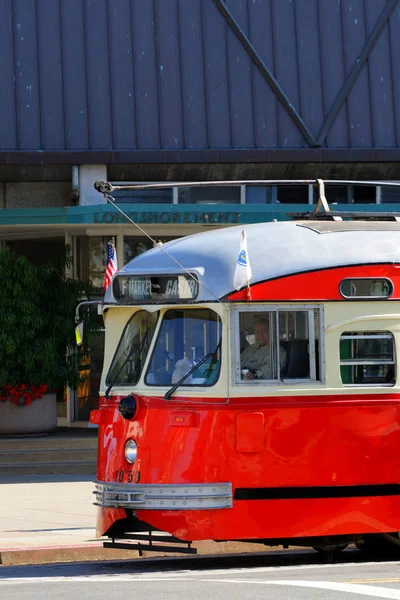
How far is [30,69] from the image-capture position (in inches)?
823

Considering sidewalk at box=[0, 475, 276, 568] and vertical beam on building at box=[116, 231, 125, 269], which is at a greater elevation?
vertical beam on building at box=[116, 231, 125, 269]

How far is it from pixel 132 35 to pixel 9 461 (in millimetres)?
7291

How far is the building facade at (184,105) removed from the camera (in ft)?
68.5

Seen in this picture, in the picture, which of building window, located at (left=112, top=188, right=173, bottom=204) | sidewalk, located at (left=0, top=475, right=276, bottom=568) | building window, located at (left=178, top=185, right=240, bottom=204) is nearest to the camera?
sidewalk, located at (left=0, top=475, right=276, bottom=568)

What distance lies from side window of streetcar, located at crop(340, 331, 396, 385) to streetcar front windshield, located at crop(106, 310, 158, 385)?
Result: 5.58ft

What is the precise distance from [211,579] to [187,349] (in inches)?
79.9

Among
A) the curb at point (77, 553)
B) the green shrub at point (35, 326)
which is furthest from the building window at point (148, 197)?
the curb at point (77, 553)

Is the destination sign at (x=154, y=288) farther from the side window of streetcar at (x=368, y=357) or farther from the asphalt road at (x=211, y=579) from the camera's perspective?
the asphalt road at (x=211, y=579)

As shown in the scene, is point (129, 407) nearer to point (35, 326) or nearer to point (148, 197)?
point (35, 326)

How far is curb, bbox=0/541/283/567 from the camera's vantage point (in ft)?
39.9

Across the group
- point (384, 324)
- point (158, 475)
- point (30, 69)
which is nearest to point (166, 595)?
point (158, 475)

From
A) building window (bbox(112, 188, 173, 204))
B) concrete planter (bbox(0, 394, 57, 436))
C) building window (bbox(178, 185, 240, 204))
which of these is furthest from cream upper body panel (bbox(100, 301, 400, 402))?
building window (bbox(178, 185, 240, 204))

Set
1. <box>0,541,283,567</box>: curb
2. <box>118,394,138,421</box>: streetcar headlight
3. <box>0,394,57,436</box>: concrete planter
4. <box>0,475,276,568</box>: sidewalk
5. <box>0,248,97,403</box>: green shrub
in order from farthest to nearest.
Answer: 1. <box>0,394,57,436</box>: concrete planter
2. <box>0,248,97,403</box>: green shrub
3. <box>0,475,276,568</box>: sidewalk
4. <box>0,541,283,567</box>: curb
5. <box>118,394,138,421</box>: streetcar headlight

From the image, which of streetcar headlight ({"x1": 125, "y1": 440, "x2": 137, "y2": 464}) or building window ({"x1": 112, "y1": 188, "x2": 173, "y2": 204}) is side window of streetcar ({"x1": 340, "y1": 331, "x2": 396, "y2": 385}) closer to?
streetcar headlight ({"x1": 125, "y1": 440, "x2": 137, "y2": 464})
